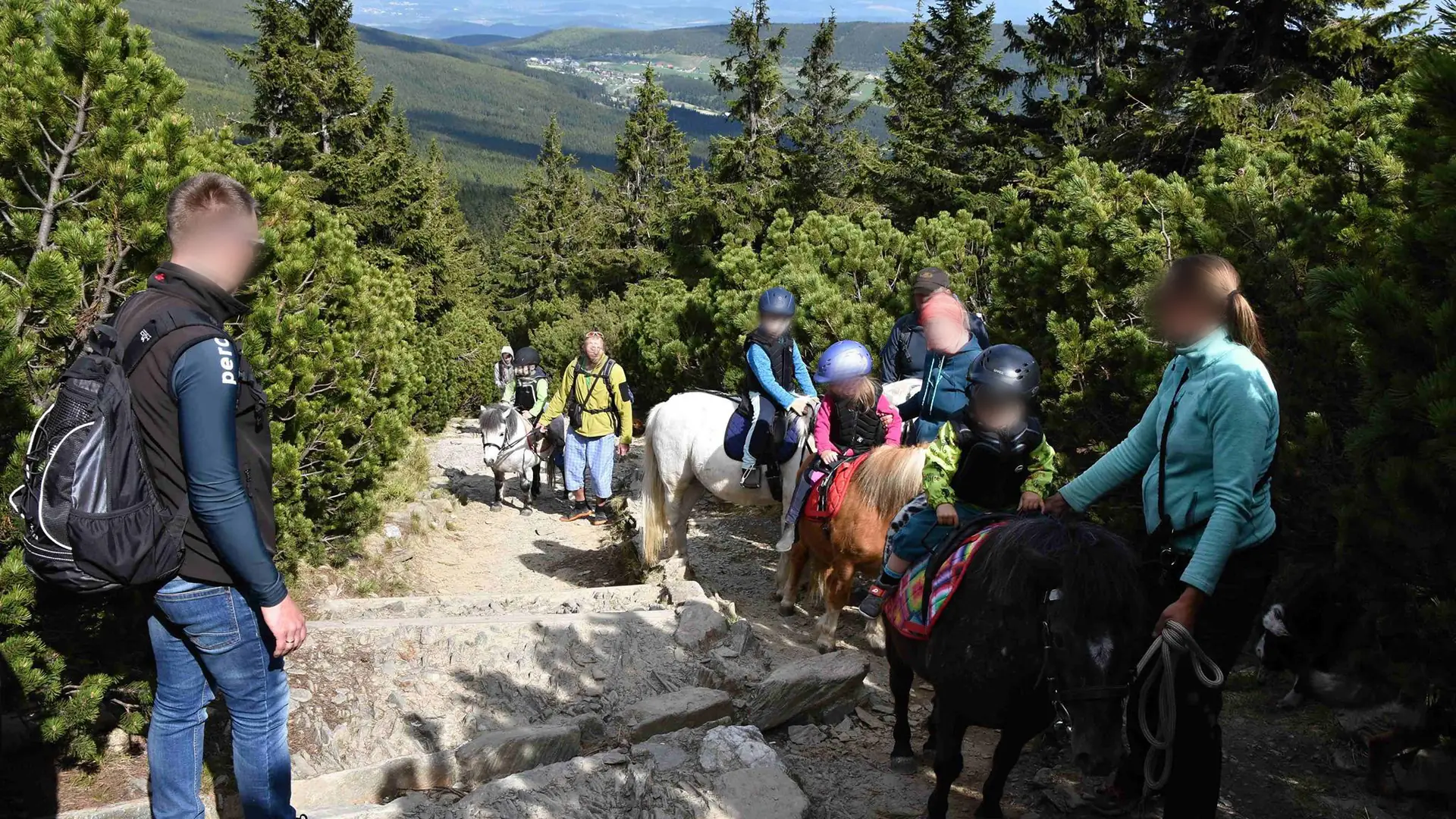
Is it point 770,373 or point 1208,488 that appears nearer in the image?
point 1208,488

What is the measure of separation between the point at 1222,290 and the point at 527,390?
1176 cm

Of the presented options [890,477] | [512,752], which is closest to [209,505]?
[512,752]

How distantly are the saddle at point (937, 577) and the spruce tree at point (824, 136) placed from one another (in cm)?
2164

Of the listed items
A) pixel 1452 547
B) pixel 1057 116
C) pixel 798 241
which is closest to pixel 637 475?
pixel 798 241

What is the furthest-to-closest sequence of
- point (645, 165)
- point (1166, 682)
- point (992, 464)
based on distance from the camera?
point (645, 165), point (992, 464), point (1166, 682)

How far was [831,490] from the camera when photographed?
6.13m

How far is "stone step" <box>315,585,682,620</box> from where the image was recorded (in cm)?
682

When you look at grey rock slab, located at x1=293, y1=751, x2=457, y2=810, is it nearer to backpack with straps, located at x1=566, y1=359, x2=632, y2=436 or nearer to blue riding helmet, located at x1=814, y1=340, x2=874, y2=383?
blue riding helmet, located at x1=814, y1=340, x2=874, y2=383

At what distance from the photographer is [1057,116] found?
18.3 meters

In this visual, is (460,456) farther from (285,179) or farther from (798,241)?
(285,179)

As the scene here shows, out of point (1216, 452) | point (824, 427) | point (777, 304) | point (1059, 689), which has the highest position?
point (1216, 452)

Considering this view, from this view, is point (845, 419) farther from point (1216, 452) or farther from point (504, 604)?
point (1216, 452)

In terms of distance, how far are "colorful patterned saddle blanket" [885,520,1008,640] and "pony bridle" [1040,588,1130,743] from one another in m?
0.46

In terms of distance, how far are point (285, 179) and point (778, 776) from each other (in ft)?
20.9
